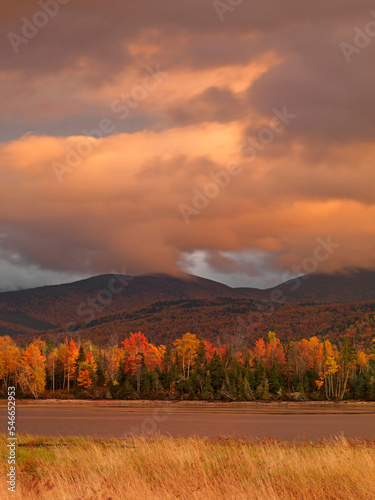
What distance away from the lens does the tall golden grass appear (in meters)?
17.4

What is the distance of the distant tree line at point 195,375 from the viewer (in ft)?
415

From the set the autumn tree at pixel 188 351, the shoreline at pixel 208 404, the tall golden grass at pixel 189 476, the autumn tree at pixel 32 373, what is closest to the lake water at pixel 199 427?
the tall golden grass at pixel 189 476

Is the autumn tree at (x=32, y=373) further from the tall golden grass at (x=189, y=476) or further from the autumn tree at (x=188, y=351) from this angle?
the tall golden grass at (x=189, y=476)

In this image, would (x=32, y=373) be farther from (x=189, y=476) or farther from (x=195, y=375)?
(x=189, y=476)

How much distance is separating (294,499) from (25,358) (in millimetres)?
130127

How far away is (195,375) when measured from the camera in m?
129

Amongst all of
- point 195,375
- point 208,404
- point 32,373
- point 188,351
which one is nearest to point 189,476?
point 208,404

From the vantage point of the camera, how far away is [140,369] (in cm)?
13100

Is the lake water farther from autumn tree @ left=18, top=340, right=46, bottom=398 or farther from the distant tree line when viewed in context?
autumn tree @ left=18, top=340, right=46, bottom=398

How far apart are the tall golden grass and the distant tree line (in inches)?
4016

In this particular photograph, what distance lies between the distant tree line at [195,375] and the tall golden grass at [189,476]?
335 feet

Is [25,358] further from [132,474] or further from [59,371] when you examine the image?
[132,474]

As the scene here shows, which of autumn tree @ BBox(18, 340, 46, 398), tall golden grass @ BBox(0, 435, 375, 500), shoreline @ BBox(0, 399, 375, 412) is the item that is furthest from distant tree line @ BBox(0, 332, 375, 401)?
tall golden grass @ BBox(0, 435, 375, 500)

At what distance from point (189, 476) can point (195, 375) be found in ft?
363
